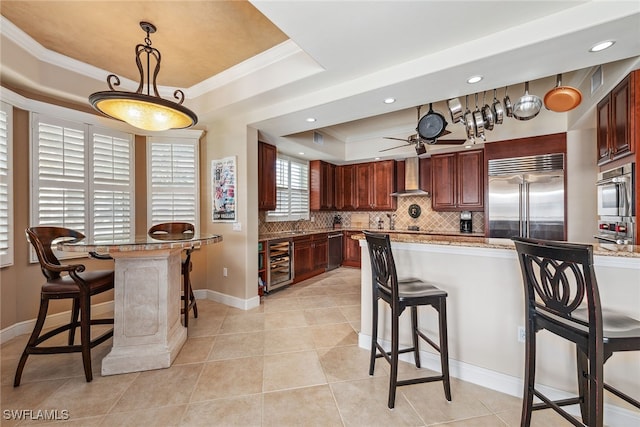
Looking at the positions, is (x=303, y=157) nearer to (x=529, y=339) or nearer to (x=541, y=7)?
(x=541, y=7)

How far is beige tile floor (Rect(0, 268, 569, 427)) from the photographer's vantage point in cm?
170

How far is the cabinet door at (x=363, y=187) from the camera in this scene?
6.17 metres

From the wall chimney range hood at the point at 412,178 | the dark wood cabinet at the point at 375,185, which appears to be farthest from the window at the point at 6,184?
the wall chimney range hood at the point at 412,178

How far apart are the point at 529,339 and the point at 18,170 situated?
15.3 ft

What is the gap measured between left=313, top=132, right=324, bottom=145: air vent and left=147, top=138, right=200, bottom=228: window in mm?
2090

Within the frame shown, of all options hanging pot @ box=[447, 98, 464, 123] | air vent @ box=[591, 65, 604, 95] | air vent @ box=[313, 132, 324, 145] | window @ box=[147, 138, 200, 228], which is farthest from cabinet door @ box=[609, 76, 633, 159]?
window @ box=[147, 138, 200, 228]

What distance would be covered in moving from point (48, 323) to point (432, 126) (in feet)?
16.1

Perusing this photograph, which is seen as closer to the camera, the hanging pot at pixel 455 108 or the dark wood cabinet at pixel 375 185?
the hanging pot at pixel 455 108

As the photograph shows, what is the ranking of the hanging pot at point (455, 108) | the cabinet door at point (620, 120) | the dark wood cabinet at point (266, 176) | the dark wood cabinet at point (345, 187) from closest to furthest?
the cabinet door at point (620, 120) < the hanging pot at point (455, 108) < the dark wood cabinet at point (266, 176) < the dark wood cabinet at point (345, 187)

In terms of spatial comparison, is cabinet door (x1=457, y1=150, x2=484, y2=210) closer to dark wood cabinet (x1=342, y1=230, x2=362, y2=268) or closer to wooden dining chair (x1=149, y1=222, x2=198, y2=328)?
dark wood cabinet (x1=342, y1=230, x2=362, y2=268)

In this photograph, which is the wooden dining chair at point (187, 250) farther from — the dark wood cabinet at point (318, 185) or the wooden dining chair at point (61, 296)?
the dark wood cabinet at point (318, 185)

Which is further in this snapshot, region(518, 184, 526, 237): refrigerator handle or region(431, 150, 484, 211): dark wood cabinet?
region(431, 150, 484, 211): dark wood cabinet

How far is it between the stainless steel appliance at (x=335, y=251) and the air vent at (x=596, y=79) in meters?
4.41

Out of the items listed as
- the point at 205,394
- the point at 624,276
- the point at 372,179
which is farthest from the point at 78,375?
the point at 372,179
